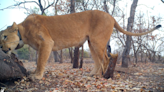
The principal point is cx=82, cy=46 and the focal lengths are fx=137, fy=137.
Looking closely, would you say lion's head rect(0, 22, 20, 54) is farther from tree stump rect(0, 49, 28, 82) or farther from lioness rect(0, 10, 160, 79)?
tree stump rect(0, 49, 28, 82)

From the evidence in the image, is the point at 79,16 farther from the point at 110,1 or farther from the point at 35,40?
the point at 110,1

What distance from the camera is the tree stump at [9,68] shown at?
280cm

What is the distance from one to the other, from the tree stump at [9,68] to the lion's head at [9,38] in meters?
0.45

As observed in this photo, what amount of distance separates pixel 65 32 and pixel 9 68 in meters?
1.95

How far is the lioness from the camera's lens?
3935mm

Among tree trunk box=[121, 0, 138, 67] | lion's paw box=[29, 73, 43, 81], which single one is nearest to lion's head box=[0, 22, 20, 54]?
lion's paw box=[29, 73, 43, 81]

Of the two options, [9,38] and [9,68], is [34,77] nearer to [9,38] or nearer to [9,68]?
[9,68]

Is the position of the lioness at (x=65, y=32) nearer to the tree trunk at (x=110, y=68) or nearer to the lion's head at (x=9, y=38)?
the lion's head at (x=9, y=38)

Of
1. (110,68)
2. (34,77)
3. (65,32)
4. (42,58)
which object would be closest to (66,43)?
(65,32)

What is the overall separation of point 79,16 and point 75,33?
1.90ft

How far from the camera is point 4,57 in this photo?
9.75 ft

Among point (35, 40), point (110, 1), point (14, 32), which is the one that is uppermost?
point (110, 1)

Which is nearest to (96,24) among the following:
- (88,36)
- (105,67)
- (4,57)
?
(88,36)

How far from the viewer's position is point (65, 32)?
4324mm
